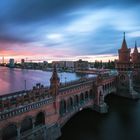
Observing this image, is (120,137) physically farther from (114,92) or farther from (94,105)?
(114,92)

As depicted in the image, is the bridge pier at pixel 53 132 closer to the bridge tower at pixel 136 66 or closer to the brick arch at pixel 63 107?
the brick arch at pixel 63 107

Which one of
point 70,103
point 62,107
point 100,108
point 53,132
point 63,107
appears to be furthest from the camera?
point 100,108

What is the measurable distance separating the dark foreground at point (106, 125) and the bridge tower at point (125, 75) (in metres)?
9.88

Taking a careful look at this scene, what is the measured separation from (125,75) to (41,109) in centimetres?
3802

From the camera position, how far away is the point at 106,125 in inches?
1206

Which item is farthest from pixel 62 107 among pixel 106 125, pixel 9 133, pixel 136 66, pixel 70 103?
pixel 136 66

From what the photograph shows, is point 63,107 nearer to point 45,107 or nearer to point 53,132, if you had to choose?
point 53,132

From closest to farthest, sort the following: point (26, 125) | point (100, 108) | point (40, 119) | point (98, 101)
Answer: point (26, 125) < point (40, 119) < point (100, 108) < point (98, 101)

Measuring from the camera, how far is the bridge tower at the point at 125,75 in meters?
50.5

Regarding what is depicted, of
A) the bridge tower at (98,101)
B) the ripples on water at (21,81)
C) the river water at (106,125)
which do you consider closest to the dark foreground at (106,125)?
the river water at (106,125)

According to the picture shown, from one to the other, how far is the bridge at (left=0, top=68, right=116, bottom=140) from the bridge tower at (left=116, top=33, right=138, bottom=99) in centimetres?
2021

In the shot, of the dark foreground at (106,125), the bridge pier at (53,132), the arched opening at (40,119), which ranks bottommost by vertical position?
the dark foreground at (106,125)

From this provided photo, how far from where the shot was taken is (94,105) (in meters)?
36.7

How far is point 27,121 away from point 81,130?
9330mm
